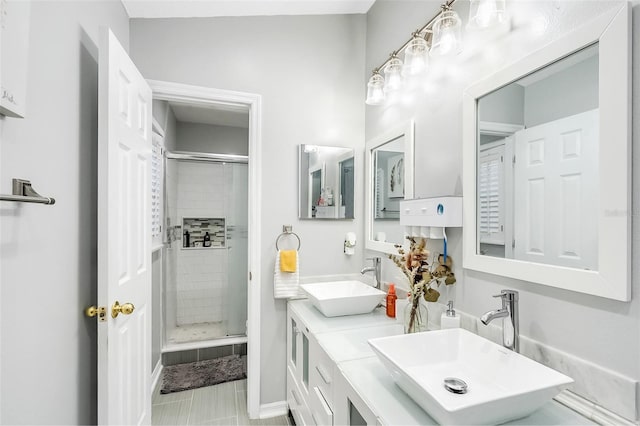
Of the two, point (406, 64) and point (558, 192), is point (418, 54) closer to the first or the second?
point (406, 64)

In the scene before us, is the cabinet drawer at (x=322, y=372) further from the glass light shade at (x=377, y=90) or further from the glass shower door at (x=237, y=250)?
the glass shower door at (x=237, y=250)

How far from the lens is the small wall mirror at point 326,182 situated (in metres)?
2.12

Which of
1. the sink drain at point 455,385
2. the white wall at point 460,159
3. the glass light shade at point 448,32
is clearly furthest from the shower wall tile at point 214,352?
the glass light shade at point 448,32

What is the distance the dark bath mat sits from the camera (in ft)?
7.89

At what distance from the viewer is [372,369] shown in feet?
3.58

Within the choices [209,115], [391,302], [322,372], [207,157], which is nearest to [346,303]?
[391,302]

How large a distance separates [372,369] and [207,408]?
165 centimetres

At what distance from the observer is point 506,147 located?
1.14m

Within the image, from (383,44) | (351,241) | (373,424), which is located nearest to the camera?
(373,424)

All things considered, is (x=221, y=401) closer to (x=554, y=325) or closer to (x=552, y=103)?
(x=554, y=325)

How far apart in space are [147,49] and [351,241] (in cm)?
178

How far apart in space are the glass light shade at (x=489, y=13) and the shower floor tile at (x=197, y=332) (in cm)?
316

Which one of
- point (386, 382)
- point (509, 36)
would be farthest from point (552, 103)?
point (386, 382)

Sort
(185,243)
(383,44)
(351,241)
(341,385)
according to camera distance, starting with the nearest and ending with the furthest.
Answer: (341,385) → (383,44) → (351,241) → (185,243)
